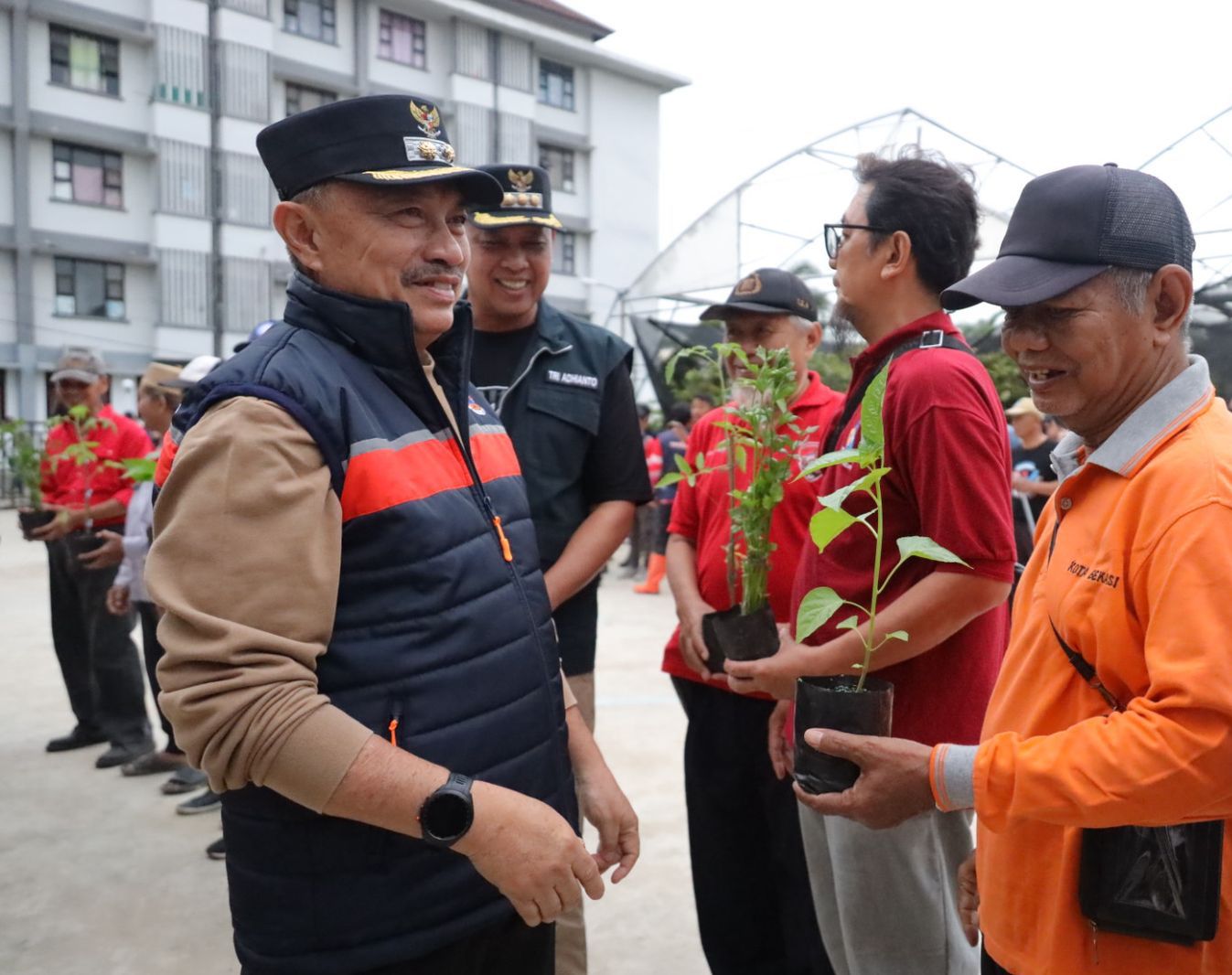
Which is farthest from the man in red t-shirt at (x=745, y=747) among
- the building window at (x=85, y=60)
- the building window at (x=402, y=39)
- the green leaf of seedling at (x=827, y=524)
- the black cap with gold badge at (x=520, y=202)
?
the building window at (x=402, y=39)

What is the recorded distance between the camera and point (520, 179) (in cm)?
272

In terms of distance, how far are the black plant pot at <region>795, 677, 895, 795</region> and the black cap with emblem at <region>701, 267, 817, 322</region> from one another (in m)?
A: 1.46

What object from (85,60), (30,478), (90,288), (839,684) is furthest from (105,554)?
(85,60)

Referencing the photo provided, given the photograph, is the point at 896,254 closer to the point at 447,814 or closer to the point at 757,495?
the point at 757,495

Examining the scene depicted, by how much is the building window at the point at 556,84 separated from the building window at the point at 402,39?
427 cm

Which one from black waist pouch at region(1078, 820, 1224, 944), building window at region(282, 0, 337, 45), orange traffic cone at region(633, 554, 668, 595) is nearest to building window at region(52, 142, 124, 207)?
building window at region(282, 0, 337, 45)

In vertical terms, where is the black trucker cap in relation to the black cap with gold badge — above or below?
below

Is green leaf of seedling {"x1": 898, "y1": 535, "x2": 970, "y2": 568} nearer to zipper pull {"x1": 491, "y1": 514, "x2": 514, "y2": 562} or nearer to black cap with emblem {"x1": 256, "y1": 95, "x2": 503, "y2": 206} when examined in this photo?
zipper pull {"x1": 491, "y1": 514, "x2": 514, "y2": 562}

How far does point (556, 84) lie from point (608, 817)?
33.4 m

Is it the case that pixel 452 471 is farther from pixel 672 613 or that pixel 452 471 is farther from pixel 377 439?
pixel 672 613

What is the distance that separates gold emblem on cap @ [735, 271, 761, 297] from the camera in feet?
9.25

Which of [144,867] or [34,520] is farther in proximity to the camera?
[34,520]

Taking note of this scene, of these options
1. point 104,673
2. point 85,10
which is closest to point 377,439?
point 104,673

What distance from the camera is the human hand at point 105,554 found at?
4863 millimetres
